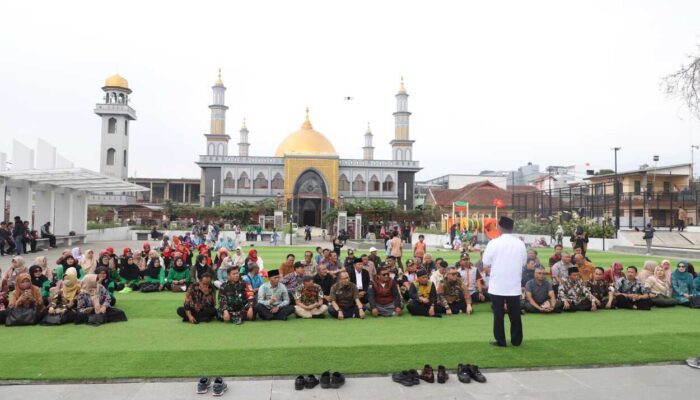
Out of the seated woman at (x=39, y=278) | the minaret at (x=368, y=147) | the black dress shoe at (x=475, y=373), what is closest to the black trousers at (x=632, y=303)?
the black dress shoe at (x=475, y=373)

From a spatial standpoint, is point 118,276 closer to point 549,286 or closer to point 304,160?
point 549,286

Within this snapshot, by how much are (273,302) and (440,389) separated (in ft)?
13.4

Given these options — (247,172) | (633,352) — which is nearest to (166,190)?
(247,172)

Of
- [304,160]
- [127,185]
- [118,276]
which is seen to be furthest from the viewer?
[304,160]

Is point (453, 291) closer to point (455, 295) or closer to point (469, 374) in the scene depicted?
point (455, 295)

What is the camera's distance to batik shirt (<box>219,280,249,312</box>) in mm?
8406

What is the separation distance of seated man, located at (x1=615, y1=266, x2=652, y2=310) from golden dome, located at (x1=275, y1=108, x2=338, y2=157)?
151ft

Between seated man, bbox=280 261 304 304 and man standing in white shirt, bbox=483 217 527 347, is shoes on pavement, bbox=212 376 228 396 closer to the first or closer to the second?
man standing in white shirt, bbox=483 217 527 347

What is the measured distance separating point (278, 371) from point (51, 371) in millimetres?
2448

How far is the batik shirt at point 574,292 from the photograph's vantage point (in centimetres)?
939

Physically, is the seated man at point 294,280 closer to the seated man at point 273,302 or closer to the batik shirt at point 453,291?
the seated man at point 273,302

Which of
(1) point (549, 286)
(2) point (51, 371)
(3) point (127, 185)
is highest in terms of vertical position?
(3) point (127, 185)

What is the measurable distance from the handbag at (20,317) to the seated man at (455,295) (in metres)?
6.62

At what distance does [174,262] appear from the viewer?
1211 centimetres
